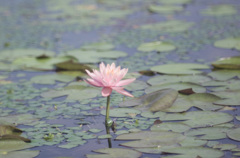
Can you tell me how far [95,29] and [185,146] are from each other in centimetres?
354

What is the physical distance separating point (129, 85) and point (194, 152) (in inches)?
52.0

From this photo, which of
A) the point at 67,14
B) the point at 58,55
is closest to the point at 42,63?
the point at 58,55

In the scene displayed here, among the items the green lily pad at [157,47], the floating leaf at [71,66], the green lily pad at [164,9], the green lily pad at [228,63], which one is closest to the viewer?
the green lily pad at [228,63]

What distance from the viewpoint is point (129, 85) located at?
10.8 feet

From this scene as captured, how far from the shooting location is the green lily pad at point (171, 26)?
16.6 ft

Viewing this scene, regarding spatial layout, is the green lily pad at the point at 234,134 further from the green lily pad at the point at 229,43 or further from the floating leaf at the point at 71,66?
the green lily pad at the point at 229,43

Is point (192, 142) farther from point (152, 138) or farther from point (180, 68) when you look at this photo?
point (180, 68)

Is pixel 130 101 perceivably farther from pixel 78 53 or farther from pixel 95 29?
pixel 95 29

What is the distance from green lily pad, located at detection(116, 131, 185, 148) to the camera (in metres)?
2.19

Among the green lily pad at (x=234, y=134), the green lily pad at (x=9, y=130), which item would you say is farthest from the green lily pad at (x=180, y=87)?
the green lily pad at (x=9, y=130)

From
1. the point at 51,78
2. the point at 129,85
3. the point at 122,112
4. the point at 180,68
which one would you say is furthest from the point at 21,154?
the point at 180,68

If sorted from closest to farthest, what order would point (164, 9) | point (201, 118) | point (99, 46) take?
point (201, 118) < point (99, 46) < point (164, 9)

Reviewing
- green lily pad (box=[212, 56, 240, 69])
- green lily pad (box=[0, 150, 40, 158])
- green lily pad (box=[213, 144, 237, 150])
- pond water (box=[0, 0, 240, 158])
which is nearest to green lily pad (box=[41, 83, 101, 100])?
pond water (box=[0, 0, 240, 158])

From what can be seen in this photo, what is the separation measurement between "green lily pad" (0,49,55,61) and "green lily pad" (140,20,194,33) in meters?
1.51
